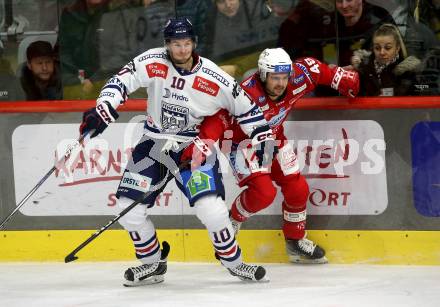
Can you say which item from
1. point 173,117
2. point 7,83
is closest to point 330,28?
point 173,117

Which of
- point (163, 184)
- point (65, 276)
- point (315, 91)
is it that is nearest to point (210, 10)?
point (315, 91)

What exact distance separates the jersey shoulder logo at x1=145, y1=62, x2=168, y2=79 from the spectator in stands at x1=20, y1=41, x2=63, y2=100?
1.14 meters

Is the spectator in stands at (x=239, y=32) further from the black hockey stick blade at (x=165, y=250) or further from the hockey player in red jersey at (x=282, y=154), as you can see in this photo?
the black hockey stick blade at (x=165, y=250)

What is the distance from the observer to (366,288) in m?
5.64

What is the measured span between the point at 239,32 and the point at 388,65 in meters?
0.89

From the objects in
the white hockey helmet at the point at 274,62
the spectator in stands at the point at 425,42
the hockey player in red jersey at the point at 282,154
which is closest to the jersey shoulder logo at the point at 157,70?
the hockey player in red jersey at the point at 282,154

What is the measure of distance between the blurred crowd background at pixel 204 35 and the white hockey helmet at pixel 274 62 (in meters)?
0.39

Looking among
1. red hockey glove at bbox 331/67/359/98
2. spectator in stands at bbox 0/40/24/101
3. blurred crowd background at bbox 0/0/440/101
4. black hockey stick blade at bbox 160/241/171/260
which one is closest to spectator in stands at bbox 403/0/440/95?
blurred crowd background at bbox 0/0/440/101

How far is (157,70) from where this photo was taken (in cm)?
580

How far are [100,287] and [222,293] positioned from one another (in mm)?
709

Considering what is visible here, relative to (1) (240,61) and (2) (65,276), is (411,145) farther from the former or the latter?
(2) (65,276)

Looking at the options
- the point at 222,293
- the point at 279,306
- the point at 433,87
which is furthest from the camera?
the point at 433,87

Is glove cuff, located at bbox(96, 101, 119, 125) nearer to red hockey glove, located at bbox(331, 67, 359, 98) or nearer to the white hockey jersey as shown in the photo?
the white hockey jersey

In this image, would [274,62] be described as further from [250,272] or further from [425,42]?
[250,272]
